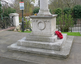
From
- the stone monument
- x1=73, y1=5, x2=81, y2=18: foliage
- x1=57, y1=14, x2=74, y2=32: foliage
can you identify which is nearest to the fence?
x1=57, y1=14, x2=74, y2=32: foliage

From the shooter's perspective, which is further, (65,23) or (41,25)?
(65,23)

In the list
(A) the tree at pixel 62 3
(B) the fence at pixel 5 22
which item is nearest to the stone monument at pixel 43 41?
(B) the fence at pixel 5 22

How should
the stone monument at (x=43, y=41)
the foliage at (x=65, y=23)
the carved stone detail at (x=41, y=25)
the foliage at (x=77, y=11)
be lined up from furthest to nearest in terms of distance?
1. the foliage at (x=77, y=11)
2. the foliage at (x=65, y=23)
3. the carved stone detail at (x=41, y=25)
4. the stone monument at (x=43, y=41)

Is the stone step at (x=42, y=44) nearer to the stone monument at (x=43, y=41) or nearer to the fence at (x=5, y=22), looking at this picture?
the stone monument at (x=43, y=41)

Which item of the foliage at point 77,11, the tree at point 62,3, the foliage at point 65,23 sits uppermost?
the tree at point 62,3

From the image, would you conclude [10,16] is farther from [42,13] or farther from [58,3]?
[58,3]

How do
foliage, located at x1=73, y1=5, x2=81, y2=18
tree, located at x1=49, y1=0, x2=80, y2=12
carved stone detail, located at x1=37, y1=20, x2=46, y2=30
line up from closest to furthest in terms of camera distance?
1. carved stone detail, located at x1=37, y1=20, x2=46, y2=30
2. foliage, located at x1=73, y1=5, x2=81, y2=18
3. tree, located at x1=49, y1=0, x2=80, y2=12

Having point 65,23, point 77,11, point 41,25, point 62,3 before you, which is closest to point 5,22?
point 65,23

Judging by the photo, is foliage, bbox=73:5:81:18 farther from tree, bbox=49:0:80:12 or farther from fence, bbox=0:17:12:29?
fence, bbox=0:17:12:29

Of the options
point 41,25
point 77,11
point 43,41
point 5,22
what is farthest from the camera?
point 77,11

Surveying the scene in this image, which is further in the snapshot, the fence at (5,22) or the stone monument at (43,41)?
the fence at (5,22)

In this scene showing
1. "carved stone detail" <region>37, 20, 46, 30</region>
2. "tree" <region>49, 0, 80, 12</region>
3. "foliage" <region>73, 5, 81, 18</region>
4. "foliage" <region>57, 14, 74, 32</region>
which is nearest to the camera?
"carved stone detail" <region>37, 20, 46, 30</region>

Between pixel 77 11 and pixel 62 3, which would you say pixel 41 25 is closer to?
pixel 77 11

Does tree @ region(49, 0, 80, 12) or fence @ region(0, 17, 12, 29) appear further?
tree @ region(49, 0, 80, 12)
